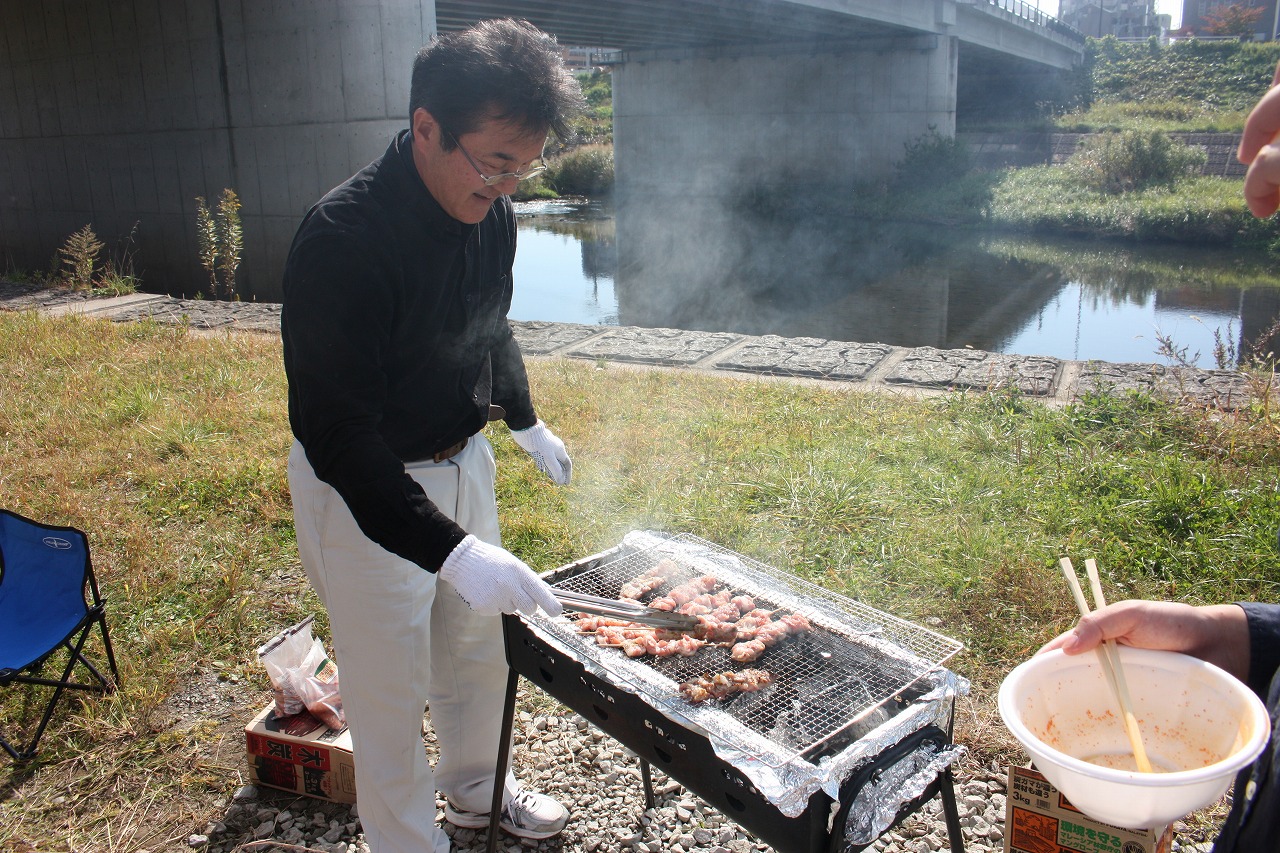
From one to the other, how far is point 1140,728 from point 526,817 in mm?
1765

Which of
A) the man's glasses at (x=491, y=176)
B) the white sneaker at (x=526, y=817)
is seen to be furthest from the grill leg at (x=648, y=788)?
the man's glasses at (x=491, y=176)

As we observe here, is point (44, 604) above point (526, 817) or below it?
above

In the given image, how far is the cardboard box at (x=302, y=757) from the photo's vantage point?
8.75ft

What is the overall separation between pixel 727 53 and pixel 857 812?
85.4ft

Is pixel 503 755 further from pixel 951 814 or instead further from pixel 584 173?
pixel 584 173

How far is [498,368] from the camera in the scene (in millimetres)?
2717

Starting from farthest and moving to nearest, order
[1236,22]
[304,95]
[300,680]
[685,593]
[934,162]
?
[1236,22] → [934,162] → [304,95] → [300,680] → [685,593]

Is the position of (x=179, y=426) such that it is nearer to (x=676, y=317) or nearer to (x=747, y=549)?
(x=747, y=549)

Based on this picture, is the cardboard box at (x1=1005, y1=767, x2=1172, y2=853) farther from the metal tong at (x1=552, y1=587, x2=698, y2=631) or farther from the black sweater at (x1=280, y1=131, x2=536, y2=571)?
the black sweater at (x1=280, y1=131, x2=536, y2=571)

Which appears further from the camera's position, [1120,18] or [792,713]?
[1120,18]

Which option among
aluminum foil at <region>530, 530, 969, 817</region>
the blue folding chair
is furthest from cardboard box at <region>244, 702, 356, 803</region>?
aluminum foil at <region>530, 530, 969, 817</region>

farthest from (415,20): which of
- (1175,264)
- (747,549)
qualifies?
(1175,264)

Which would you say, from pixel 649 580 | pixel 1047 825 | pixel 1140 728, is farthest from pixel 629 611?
pixel 1047 825

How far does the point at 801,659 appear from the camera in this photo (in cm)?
215
